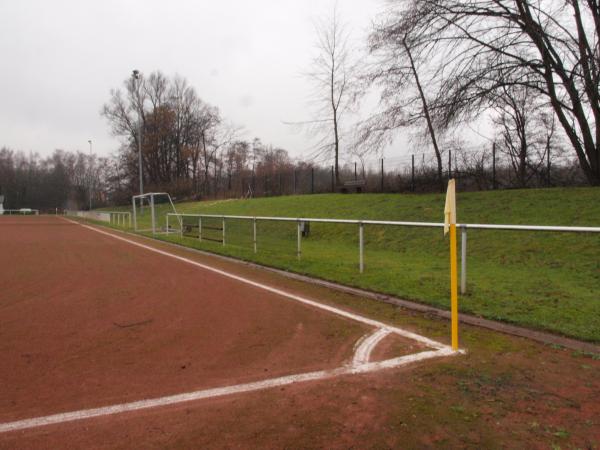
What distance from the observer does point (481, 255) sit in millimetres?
10672

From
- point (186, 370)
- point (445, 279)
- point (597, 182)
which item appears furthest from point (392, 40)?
point (186, 370)

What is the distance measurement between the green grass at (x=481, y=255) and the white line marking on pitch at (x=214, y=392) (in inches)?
82.6

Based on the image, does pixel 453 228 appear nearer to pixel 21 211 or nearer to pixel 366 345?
pixel 366 345

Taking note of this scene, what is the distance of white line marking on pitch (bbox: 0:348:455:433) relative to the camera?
311 cm

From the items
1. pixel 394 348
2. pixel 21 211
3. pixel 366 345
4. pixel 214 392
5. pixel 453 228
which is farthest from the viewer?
pixel 21 211

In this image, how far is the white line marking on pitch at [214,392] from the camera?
3.11 metres

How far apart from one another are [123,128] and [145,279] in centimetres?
5801

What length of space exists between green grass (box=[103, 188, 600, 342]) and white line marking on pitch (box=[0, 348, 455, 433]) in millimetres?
2098

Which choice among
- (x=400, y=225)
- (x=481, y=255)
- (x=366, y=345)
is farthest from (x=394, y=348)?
(x=481, y=255)

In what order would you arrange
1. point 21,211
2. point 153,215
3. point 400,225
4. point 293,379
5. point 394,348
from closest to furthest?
1. point 293,379
2. point 394,348
3. point 400,225
4. point 153,215
5. point 21,211

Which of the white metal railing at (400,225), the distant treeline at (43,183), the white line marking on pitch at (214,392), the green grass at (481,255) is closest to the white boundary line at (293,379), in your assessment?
the white line marking on pitch at (214,392)

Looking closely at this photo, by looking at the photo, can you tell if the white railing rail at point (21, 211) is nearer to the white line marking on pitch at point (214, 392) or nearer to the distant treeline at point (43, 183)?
the distant treeline at point (43, 183)

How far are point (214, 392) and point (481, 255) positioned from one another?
8.77 metres

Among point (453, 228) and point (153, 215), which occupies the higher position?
point (453, 228)
